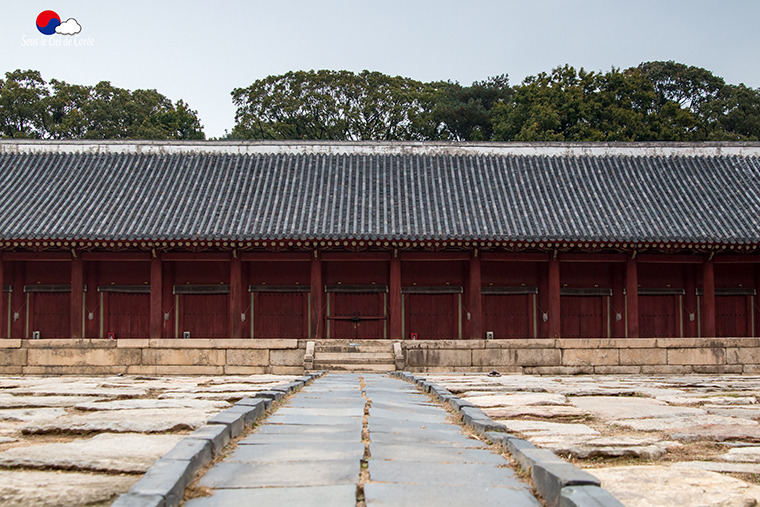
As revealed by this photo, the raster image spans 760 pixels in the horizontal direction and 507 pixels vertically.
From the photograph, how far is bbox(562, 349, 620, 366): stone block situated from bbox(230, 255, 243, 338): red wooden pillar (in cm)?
932

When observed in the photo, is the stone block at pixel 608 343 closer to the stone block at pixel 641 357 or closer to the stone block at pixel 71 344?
the stone block at pixel 641 357

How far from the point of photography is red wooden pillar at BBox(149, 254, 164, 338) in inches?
893

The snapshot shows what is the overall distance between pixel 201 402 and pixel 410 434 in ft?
11.2

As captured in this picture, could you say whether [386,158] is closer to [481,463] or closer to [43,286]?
[43,286]

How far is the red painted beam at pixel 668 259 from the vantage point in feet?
77.6

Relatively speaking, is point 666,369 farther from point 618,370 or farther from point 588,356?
point 588,356

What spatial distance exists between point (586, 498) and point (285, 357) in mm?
16567

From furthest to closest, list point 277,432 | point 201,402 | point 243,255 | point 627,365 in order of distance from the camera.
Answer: point 243,255 → point 627,365 → point 201,402 → point 277,432

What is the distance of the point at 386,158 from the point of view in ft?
87.1

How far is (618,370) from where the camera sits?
20.3m

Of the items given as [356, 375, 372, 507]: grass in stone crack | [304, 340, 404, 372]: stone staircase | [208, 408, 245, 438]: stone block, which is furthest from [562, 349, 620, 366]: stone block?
[208, 408, 245, 438]: stone block

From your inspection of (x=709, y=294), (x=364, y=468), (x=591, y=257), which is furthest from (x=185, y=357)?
(x=364, y=468)

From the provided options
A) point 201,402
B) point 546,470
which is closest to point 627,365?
point 201,402

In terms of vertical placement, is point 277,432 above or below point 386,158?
below
